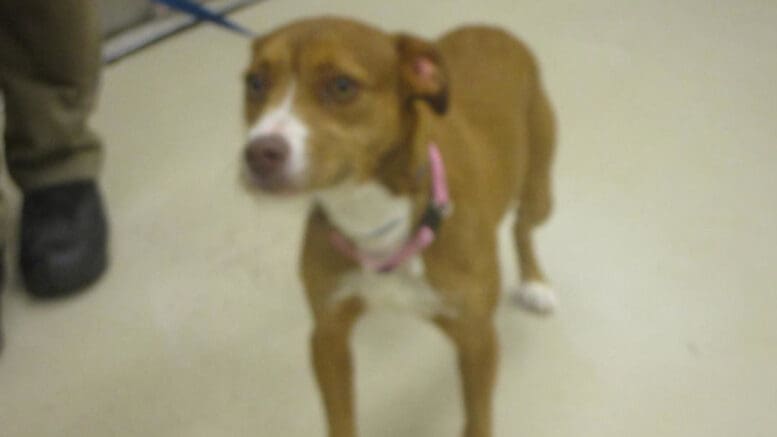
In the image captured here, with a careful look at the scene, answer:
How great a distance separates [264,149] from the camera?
0.89m

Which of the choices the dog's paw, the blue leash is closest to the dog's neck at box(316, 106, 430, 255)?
the dog's paw

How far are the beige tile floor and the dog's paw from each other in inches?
1.0

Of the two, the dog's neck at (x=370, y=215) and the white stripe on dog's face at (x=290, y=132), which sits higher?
the white stripe on dog's face at (x=290, y=132)

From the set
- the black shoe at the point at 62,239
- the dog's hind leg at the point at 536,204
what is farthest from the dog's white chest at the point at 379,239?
the black shoe at the point at 62,239

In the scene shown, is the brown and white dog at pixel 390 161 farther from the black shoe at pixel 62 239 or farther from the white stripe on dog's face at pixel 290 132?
→ the black shoe at pixel 62 239

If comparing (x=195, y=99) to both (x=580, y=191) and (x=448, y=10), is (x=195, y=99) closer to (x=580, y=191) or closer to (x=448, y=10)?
(x=448, y=10)

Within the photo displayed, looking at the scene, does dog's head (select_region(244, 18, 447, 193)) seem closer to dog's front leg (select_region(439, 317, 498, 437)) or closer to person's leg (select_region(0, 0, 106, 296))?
dog's front leg (select_region(439, 317, 498, 437))

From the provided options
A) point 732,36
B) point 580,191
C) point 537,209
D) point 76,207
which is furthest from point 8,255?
point 732,36

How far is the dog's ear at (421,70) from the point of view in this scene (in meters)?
1.02

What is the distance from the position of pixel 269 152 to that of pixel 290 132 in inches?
1.3

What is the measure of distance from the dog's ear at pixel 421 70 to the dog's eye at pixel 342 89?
0.30 ft

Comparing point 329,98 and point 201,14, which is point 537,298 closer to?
point 329,98

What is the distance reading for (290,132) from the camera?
91 centimetres

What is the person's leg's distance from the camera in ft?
5.29
